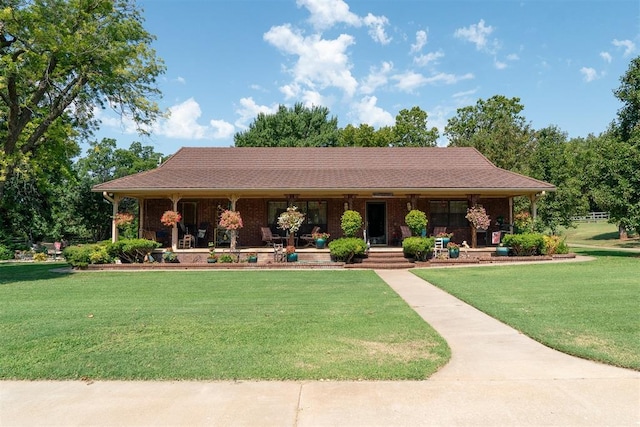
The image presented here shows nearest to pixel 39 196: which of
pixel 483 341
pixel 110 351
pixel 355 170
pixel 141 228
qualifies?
pixel 141 228

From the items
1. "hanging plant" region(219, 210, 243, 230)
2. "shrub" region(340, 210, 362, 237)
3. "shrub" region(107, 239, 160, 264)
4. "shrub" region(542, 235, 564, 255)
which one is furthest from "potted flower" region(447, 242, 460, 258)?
"shrub" region(107, 239, 160, 264)

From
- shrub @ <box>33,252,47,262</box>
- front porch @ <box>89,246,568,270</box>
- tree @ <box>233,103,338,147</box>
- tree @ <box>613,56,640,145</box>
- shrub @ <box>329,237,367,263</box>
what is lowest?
shrub @ <box>33,252,47,262</box>

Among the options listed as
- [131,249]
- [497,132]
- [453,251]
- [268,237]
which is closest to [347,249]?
[268,237]

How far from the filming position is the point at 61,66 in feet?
46.3

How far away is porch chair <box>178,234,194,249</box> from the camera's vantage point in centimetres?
1736

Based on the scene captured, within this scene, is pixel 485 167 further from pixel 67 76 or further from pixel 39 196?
pixel 39 196

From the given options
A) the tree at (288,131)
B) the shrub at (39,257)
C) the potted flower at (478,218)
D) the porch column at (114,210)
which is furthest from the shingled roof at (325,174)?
the tree at (288,131)

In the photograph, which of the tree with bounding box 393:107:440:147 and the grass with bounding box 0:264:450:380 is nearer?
the grass with bounding box 0:264:450:380

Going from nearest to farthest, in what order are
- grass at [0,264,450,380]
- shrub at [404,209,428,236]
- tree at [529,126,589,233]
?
grass at [0,264,450,380]
shrub at [404,209,428,236]
tree at [529,126,589,233]

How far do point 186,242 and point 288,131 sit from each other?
22242 mm

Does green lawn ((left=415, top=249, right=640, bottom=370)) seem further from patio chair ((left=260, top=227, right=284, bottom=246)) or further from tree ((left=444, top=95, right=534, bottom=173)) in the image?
tree ((left=444, top=95, right=534, bottom=173))

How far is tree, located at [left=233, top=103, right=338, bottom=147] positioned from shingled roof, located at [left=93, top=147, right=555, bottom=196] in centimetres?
1559

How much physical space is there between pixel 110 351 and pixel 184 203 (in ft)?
46.6

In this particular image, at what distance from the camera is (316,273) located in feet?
43.9
